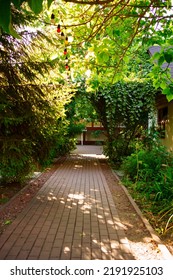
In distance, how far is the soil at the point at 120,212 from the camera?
4176 millimetres

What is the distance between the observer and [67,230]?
490cm

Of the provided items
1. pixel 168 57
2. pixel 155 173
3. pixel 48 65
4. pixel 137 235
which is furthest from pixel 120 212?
pixel 48 65

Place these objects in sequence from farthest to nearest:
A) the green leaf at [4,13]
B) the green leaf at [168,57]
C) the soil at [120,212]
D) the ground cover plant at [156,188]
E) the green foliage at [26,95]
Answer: the green foliage at [26,95]
the ground cover plant at [156,188]
the green leaf at [168,57]
the soil at [120,212]
the green leaf at [4,13]

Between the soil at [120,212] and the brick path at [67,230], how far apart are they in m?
0.15

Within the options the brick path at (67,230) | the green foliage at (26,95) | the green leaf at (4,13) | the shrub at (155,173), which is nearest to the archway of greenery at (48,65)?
the green foliage at (26,95)

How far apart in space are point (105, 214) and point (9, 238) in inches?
89.2

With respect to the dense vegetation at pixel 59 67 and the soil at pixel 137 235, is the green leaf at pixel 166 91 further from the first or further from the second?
the soil at pixel 137 235

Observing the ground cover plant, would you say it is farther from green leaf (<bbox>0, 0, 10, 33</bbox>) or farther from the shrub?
green leaf (<bbox>0, 0, 10, 33</bbox>)

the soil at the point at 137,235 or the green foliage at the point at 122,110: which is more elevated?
the green foliage at the point at 122,110

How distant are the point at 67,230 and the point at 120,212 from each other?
5.57 ft

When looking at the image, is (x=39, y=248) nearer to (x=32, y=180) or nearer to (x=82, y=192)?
(x=82, y=192)

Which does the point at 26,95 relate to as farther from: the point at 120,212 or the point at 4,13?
the point at 4,13

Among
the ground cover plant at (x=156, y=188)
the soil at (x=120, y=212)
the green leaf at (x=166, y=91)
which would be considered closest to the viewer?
the soil at (x=120, y=212)

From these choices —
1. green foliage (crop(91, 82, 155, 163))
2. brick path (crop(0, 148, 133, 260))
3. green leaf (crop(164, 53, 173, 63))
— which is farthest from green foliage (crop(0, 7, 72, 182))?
green foliage (crop(91, 82, 155, 163))
